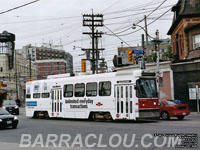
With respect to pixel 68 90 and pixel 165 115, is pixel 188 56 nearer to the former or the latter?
pixel 165 115

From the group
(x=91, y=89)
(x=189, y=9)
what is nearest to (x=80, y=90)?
(x=91, y=89)

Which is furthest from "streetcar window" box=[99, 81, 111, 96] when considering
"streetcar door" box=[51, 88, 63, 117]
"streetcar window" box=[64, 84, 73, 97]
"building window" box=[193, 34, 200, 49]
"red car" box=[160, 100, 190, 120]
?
"building window" box=[193, 34, 200, 49]

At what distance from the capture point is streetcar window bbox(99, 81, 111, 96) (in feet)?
72.1

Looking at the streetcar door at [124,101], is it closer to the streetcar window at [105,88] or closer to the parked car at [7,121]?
the streetcar window at [105,88]

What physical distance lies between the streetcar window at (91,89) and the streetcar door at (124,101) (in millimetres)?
2079

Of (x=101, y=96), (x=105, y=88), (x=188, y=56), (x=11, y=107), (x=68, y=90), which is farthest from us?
(x=11, y=107)

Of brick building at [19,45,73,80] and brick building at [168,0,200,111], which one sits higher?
brick building at [19,45,73,80]

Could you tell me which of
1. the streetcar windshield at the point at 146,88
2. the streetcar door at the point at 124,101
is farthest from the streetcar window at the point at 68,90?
the streetcar windshield at the point at 146,88

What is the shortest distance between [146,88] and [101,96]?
320 centimetres

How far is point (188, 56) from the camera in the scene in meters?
36.6

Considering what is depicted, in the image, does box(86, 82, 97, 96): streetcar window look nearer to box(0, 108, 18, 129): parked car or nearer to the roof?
box(0, 108, 18, 129): parked car

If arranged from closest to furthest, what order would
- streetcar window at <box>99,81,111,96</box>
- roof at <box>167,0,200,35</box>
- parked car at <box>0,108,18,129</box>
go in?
parked car at <box>0,108,18,129</box> < streetcar window at <box>99,81,111,96</box> < roof at <box>167,0,200,35</box>

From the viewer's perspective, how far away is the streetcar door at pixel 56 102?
25.7 meters

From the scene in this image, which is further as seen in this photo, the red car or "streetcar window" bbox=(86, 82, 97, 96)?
the red car
